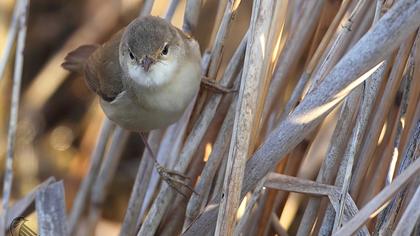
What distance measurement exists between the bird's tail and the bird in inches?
12.4

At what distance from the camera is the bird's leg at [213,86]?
2.07 metres

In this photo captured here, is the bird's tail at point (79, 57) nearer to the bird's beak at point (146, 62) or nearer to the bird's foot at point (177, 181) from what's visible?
the bird's beak at point (146, 62)

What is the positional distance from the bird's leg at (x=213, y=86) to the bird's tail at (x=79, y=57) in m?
0.66

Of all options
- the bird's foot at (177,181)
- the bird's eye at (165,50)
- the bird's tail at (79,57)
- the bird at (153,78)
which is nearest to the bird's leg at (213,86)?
the bird at (153,78)

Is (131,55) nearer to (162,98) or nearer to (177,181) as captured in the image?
(162,98)

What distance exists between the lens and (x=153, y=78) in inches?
86.6

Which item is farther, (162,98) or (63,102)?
(63,102)

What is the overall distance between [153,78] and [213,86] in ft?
0.66

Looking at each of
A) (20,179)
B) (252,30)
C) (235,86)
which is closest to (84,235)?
(20,179)

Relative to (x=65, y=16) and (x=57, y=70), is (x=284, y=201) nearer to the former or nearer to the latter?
(x=57, y=70)

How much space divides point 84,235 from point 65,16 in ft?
3.84

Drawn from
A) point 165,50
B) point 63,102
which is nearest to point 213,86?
point 165,50

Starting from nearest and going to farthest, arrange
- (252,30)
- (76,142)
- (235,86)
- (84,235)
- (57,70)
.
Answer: (252,30)
(235,86)
(84,235)
(57,70)
(76,142)

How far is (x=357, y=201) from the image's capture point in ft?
6.42
